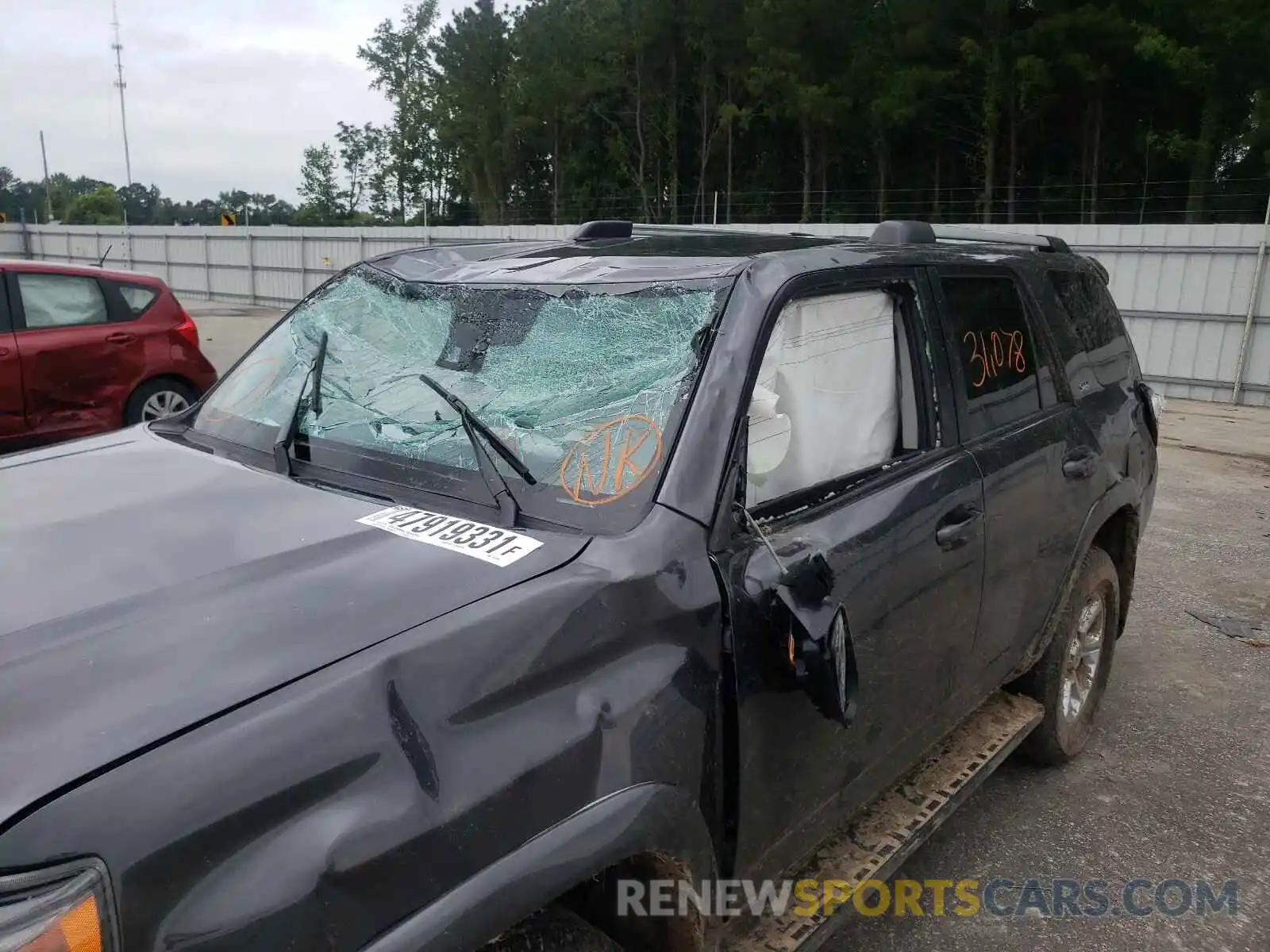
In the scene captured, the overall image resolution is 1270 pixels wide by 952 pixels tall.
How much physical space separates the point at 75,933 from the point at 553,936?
73 cm

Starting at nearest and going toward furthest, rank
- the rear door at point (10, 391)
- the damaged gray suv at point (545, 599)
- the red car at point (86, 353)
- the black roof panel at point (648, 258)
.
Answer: the damaged gray suv at point (545, 599) → the black roof panel at point (648, 258) → the rear door at point (10, 391) → the red car at point (86, 353)

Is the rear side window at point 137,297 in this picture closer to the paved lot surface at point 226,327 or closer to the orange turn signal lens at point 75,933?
the paved lot surface at point 226,327

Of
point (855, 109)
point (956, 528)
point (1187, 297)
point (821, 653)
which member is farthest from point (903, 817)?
point (855, 109)

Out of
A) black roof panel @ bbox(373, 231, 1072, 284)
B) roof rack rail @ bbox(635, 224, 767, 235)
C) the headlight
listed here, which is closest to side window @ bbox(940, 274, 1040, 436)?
black roof panel @ bbox(373, 231, 1072, 284)

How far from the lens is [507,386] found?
2.31 metres

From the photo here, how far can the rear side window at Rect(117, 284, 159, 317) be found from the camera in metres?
8.01

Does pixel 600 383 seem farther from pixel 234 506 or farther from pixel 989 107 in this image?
pixel 989 107

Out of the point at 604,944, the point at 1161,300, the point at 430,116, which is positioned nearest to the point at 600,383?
the point at 604,944

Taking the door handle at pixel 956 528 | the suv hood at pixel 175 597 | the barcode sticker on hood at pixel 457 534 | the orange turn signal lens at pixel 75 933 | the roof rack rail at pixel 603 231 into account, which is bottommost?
the orange turn signal lens at pixel 75 933

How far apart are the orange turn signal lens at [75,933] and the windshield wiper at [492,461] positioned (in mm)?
986

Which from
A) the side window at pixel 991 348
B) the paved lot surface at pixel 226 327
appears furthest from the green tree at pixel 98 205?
the side window at pixel 991 348

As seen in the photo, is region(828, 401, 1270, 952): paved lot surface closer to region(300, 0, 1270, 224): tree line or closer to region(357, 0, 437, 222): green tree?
region(300, 0, 1270, 224): tree line

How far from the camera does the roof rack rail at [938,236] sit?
2.96 metres

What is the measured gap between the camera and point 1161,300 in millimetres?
13328
